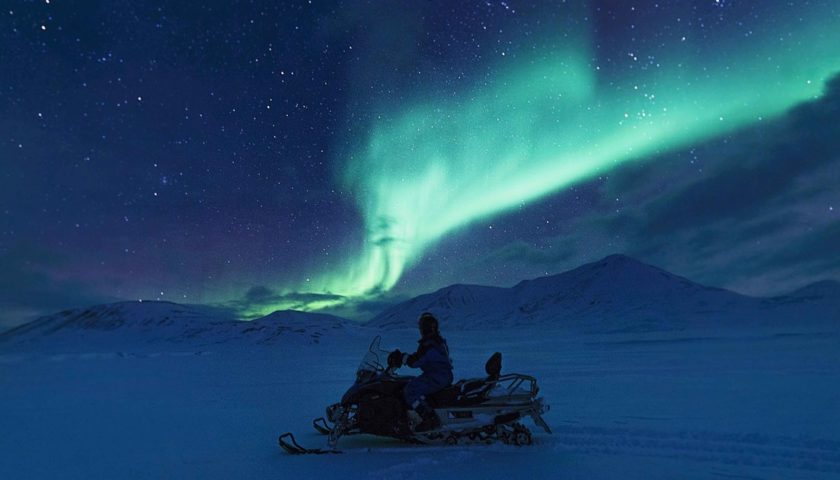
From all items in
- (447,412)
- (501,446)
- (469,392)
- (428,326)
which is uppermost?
(428,326)

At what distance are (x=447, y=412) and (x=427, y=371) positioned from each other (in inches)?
24.1

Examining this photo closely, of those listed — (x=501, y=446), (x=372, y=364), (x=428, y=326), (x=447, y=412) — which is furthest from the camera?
(x=372, y=364)

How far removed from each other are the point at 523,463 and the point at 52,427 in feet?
30.5

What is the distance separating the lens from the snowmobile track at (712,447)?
6.87m

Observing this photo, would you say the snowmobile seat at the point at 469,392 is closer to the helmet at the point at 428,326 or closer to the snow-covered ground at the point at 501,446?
the snow-covered ground at the point at 501,446

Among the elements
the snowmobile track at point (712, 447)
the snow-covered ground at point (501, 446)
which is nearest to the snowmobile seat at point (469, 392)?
the snow-covered ground at point (501, 446)

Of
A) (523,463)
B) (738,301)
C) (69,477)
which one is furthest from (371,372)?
(738,301)

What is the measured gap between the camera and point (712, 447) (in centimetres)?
755

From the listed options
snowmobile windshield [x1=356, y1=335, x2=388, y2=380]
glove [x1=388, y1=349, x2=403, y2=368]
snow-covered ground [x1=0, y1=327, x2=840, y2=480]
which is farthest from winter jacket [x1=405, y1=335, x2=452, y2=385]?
snow-covered ground [x1=0, y1=327, x2=840, y2=480]

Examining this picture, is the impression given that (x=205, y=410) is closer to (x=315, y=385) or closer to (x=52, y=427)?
(x=52, y=427)

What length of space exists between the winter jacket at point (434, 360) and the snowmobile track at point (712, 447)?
1.80m

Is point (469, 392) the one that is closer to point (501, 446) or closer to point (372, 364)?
point (501, 446)

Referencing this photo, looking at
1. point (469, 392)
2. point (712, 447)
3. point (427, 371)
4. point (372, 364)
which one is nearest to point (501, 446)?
point (469, 392)

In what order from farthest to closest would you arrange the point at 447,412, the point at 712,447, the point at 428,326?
the point at 447,412 < the point at 428,326 < the point at 712,447
